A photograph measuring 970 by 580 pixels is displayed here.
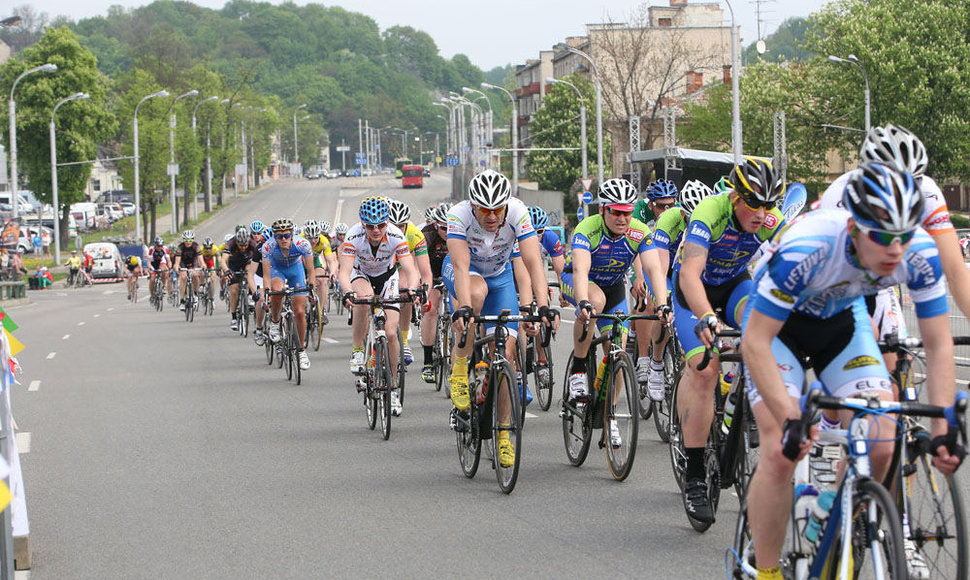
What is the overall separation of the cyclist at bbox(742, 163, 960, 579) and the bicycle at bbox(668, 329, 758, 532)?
3.70 feet

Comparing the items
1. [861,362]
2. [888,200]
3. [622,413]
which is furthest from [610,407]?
[888,200]

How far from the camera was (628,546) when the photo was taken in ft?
22.9

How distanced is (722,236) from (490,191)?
2131 millimetres

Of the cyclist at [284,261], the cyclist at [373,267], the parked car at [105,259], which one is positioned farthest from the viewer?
the parked car at [105,259]

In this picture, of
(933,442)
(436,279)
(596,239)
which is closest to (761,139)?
(436,279)

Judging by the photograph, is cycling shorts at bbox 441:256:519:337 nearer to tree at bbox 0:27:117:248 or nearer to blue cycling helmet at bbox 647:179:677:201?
blue cycling helmet at bbox 647:179:677:201

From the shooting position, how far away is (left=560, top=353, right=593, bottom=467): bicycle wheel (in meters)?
9.10

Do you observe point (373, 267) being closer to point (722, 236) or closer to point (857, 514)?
point (722, 236)

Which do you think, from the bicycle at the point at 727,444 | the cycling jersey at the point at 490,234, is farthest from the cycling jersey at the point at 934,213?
the cycling jersey at the point at 490,234

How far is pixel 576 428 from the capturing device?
9359mm

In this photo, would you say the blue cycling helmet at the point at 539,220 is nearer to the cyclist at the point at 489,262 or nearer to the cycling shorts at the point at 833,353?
the cyclist at the point at 489,262

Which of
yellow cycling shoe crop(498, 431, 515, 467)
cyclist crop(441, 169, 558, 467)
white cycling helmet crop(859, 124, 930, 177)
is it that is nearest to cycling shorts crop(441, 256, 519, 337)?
cyclist crop(441, 169, 558, 467)

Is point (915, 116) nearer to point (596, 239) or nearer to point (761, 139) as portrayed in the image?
point (761, 139)

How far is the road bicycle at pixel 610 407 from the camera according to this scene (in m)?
8.39
